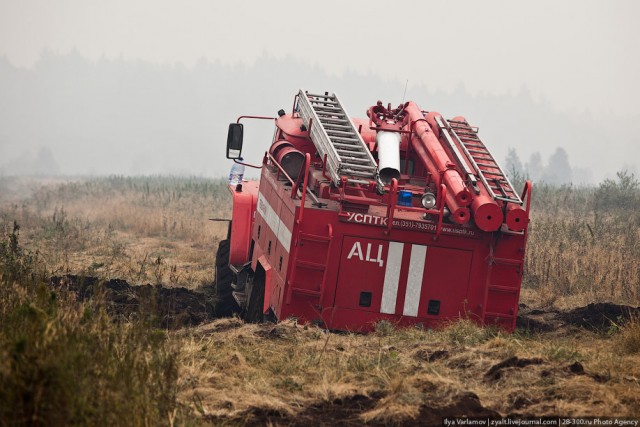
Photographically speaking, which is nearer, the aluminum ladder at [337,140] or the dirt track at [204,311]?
the aluminum ladder at [337,140]

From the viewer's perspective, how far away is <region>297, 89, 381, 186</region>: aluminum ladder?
1130cm

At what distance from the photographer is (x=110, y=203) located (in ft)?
101

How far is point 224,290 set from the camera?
594 inches

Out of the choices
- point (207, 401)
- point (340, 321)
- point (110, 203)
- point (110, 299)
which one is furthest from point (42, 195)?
point (207, 401)

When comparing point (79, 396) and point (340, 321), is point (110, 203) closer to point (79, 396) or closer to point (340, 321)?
point (340, 321)

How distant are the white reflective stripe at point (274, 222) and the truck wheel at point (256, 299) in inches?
28.3

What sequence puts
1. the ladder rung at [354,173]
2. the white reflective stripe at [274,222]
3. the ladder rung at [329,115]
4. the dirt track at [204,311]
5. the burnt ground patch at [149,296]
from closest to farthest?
the ladder rung at [354,173], the white reflective stripe at [274,222], the dirt track at [204,311], the burnt ground patch at [149,296], the ladder rung at [329,115]

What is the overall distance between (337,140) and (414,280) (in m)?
1.96

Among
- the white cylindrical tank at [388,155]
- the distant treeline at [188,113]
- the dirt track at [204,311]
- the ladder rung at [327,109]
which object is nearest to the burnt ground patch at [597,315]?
the dirt track at [204,311]

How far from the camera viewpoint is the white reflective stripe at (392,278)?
438 inches

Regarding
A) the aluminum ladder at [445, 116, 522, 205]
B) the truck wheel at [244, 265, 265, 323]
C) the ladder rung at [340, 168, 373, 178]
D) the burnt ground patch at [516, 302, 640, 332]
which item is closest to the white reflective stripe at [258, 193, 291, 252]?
the truck wheel at [244, 265, 265, 323]

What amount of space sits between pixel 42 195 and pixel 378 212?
26.6 metres

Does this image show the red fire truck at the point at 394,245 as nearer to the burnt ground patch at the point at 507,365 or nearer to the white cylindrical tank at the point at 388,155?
the white cylindrical tank at the point at 388,155

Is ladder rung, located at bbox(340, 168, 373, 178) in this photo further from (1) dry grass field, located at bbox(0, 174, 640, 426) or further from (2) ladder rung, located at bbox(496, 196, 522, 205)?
(1) dry grass field, located at bbox(0, 174, 640, 426)
